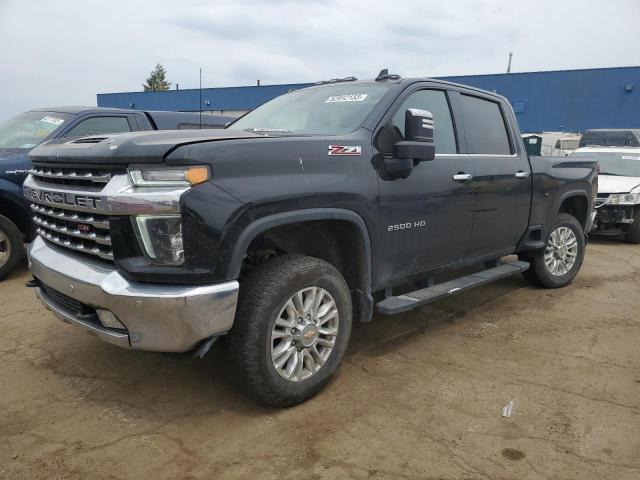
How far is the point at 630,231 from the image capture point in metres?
8.62

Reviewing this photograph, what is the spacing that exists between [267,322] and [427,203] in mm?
1526

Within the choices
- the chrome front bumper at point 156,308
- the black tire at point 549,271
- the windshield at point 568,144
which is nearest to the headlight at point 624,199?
the black tire at point 549,271

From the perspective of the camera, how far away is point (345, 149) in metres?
3.07

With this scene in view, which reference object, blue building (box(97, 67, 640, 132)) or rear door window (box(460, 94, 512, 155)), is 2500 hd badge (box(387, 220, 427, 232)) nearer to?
rear door window (box(460, 94, 512, 155))

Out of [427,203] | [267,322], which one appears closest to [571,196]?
[427,203]

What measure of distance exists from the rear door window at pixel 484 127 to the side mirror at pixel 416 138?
998 mm

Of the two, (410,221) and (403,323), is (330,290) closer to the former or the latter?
(410,221)

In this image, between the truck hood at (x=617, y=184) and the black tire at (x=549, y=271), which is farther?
the truck hood at (x=617, y=184)

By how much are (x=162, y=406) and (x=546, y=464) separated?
2096mm

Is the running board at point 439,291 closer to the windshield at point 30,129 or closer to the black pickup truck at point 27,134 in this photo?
the black pickup truck at point 27,134

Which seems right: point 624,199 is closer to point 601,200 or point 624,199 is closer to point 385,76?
point 601,200

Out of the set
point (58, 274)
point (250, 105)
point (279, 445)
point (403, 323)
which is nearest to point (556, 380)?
point (403, 323)

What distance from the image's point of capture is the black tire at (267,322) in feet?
8.71

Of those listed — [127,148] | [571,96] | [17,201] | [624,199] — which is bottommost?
[624,199]
